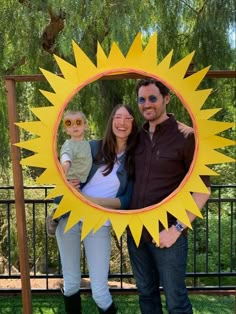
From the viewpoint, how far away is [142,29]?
406cm

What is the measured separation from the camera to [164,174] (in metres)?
Result: 2.23

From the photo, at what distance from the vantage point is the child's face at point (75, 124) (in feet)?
7.85

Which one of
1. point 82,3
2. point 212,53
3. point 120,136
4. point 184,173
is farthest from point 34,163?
point 212,53

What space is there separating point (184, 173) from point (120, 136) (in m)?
0.37

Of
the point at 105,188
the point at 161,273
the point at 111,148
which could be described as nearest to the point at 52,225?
→ the point at 105,188

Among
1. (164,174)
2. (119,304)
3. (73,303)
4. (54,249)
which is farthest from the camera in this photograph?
(54,249)

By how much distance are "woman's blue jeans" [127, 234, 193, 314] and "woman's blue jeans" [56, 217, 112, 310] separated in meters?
0.15

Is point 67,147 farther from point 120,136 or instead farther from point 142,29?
point 142,29

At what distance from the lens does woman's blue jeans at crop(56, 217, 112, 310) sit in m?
2.43

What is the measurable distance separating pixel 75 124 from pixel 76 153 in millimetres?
155

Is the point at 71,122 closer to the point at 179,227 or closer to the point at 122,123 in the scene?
the point at 122,123

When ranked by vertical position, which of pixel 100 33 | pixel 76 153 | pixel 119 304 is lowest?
pixel 119 304

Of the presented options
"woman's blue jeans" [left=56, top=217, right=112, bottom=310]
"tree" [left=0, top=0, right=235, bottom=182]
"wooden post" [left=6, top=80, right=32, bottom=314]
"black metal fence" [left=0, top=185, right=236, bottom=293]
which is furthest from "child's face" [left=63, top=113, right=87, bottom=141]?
"tree" [left=0, top=0, right=235, bottom=182]

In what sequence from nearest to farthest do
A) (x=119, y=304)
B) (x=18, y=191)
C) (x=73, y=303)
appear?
(x=18, y=191) → (x=73, y=303) → (x=119, y=304)
